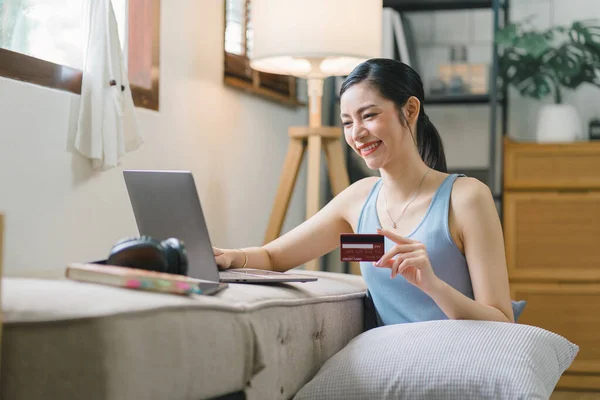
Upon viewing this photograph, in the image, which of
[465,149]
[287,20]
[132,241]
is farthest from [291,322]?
[465,149]

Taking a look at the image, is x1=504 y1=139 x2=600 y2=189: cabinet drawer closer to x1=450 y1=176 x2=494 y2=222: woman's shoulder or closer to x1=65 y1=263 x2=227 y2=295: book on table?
x1=450 y1=176 x2=494 y2=222: woman's shoulder

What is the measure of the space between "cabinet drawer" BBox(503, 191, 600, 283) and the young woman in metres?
1.59

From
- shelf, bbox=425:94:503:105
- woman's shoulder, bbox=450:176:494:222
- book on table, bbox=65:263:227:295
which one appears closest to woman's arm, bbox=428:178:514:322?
woman's shoulder, bbox=450:176:494:222

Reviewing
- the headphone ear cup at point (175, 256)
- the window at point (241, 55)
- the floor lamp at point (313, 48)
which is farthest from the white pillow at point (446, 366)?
the window at point (241, 55)

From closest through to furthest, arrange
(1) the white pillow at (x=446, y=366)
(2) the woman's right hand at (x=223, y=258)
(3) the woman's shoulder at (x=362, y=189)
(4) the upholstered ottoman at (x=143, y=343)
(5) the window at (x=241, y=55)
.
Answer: (4) the upholstered ottoman at (x=143, y=343) → (1) the white pillow at (x=446, y=366) → (2) the woman's right hand at (x=223, y=258) → (3) the woman's shoulder at (x=362, y=189) → (5) the window at (x=241, y=55)

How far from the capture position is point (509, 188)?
3.41 metres

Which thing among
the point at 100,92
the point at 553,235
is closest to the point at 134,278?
the point at 100,92

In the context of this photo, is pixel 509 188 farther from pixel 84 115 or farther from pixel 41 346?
→ pixel 41 346

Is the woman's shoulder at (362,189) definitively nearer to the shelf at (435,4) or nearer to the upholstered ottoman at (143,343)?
the upholstered ottoman at (143,343)

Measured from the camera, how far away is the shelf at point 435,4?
11.7ft

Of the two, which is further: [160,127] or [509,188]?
[509,188]

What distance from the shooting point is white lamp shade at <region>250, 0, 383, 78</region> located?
8.55ft

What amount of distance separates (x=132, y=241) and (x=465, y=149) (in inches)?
118

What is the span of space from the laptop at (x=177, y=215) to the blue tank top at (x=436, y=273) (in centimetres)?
27
